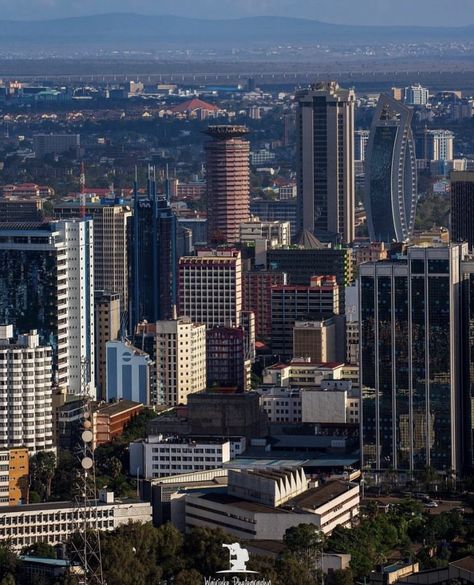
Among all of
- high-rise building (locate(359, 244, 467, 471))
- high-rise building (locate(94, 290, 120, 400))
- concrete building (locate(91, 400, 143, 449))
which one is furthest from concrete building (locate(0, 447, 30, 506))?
high-rise building (locate(94, 290, 120, 400))

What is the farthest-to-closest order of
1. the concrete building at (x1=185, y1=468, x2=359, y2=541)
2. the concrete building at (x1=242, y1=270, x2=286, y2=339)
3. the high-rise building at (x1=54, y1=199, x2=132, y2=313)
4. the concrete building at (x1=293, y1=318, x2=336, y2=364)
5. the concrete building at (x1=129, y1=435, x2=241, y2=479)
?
the high-rise building at (x1=54, y1=199, x2=132, y2=313)
the concrete building at (x1=242, y1=270, x2=286, y2=339)
the concrete building at (x1=293, y1=318, x2=336, y2=364)
the concrete building at (x1=129, y1=435, x2=241, y2=479)
the concrete building at (x1=185, y1=468, x2=359, y2=541)

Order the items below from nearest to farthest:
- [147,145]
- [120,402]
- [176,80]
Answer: [120,402]
[147,145]
[176,80]

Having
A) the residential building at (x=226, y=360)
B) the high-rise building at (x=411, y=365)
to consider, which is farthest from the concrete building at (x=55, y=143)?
the high-rise building at (x=411, y=365)

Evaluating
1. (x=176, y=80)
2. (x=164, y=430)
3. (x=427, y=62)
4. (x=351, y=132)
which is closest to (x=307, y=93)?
(x=351, y=132)

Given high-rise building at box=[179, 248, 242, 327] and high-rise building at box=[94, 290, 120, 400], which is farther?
high-rise building at box=[179, 248, 242, 327]

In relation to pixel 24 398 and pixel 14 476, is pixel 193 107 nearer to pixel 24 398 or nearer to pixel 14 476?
pixel 24 398

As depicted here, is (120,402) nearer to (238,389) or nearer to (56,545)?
(238,389)

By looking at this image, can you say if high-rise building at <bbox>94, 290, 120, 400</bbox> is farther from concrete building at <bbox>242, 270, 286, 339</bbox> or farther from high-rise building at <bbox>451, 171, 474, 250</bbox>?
high-rise building at <bbox>451, 171, 474, 250</bbox>

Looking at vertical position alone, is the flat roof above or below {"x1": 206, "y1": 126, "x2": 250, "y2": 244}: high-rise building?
below
